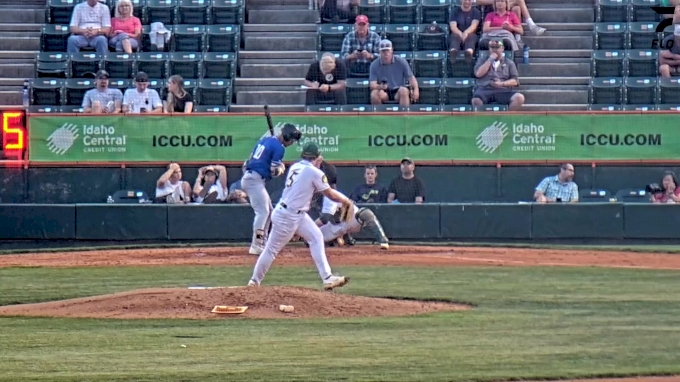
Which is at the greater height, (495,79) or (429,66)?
(429,66)

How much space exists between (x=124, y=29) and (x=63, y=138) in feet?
11.0

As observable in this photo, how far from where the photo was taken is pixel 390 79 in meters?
22.8

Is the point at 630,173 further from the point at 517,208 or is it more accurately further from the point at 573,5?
the point at 573,5

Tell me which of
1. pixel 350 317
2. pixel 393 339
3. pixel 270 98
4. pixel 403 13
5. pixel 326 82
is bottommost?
pixel 350 317

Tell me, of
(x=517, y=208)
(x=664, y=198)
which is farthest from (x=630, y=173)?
(x=517, y=208)

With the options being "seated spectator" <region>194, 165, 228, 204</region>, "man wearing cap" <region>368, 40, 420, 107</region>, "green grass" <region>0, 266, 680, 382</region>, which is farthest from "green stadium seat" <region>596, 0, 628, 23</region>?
"green grass" <region>0, 266, 680, 382</region>

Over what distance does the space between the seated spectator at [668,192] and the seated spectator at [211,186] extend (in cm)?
712

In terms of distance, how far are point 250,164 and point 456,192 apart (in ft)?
17.3

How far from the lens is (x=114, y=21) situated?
80.9ft

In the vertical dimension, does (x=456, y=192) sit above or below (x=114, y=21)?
below

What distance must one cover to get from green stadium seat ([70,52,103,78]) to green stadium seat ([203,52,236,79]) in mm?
1935

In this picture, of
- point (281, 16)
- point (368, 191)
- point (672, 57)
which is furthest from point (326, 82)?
point (672, 57)

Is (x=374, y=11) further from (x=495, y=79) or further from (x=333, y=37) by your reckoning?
(x=495, y=79)

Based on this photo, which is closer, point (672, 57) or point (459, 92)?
point (459, 92)
